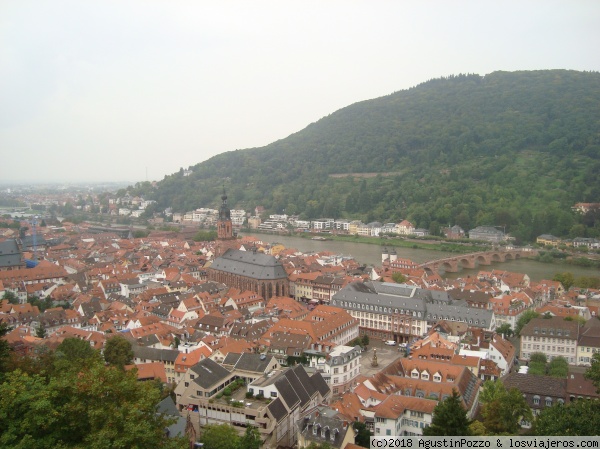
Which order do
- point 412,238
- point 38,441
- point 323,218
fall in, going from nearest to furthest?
point 38,441
point 412,238
point 323,218

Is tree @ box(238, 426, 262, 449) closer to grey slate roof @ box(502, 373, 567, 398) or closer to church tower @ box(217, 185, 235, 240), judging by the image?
grey slate roof @ box(502, 373, 567, 398)

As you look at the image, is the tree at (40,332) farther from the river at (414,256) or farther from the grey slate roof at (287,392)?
the river at (414,256)

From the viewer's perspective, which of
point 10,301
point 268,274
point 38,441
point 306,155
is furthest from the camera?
point 306,155

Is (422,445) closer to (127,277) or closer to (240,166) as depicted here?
(127,277)

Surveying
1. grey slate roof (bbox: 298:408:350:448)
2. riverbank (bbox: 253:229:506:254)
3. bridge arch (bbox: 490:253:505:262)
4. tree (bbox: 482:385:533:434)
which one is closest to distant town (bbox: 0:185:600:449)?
grey slate roof (bbox: 298:408:350:448)

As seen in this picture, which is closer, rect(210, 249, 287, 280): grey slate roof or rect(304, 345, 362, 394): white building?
rect(304, 345, 362, 394): white building

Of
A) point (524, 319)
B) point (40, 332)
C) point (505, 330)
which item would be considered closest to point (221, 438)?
point (40, 332)

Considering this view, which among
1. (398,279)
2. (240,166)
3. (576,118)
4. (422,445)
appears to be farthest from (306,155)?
(422,445)
